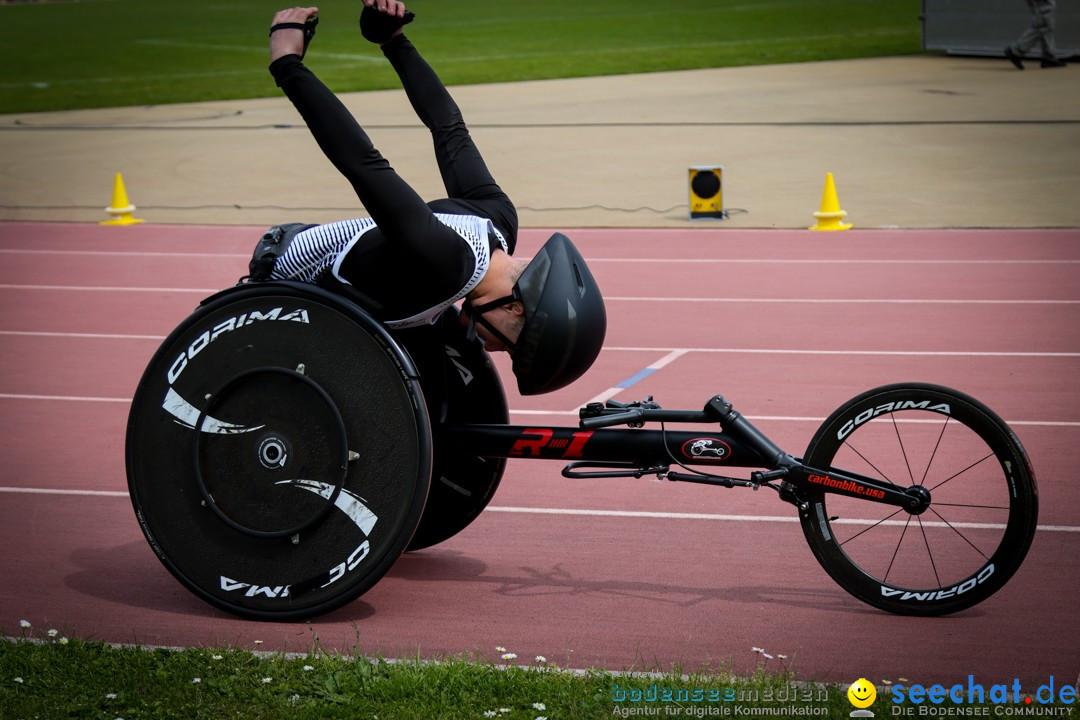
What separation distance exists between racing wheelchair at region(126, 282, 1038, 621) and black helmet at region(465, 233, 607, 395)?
9.4 inches

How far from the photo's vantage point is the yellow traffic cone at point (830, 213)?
13805 millimetres

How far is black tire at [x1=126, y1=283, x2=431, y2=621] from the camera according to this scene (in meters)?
4.54

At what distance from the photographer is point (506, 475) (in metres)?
6.62

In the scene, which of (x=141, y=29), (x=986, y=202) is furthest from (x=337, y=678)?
(x=141, y=29)

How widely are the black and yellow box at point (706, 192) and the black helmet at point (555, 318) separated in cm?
979

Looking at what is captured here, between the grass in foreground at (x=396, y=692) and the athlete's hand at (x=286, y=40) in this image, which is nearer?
the grass in foreground at (x=396, y=692)

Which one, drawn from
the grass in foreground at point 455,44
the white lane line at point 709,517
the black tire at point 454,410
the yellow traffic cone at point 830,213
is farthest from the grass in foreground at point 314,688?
the grass in foreground at point 455,44

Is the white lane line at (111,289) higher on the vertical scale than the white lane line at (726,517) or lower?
higher

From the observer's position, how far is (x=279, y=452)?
464 centimetres

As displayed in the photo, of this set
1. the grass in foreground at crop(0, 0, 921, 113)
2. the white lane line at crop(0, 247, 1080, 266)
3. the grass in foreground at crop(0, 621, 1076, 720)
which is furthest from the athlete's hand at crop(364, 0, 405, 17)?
the grass in foreground at crop(0, 0, 921, 113)

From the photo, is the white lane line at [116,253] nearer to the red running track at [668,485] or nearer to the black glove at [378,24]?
the red running track at [668,485]

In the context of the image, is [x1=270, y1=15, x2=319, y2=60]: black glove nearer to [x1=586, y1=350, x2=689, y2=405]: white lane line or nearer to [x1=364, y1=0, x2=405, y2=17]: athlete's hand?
[x1=364, y1=0, x2=405, y2=17]: athlete's hand

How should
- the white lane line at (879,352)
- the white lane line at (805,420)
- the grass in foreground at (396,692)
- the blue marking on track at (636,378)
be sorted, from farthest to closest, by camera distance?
1. the white lane line at (879,352)
2. the blue marking on track at (636,378)
3. the white lane line at (805,420)
4. the grass in foreground at (396,692)

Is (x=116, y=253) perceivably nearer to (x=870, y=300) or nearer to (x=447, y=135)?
(x=870, y=300)
